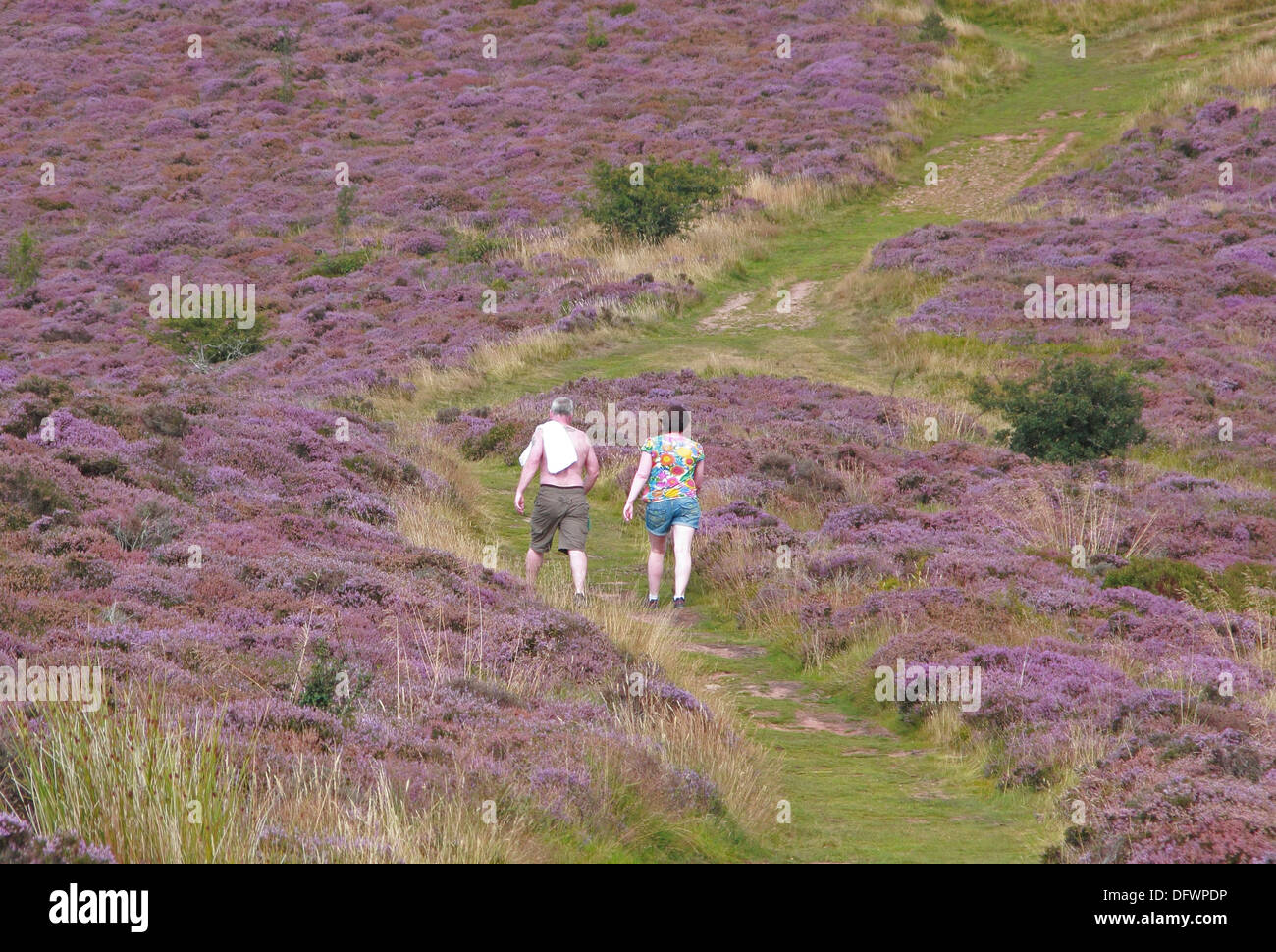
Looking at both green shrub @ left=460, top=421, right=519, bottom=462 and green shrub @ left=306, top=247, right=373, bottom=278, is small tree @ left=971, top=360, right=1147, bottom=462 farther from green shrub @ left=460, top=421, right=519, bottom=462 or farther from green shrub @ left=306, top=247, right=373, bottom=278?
green shrub @ left=306, top=247, right=373, bottom=278

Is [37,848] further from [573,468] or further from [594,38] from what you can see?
[594,38]

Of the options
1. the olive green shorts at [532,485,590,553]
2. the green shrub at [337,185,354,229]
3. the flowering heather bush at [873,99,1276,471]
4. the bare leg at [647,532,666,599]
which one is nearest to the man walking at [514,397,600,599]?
the olive green shorts at [532,485,590,553]

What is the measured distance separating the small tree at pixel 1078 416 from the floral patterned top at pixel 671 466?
7.40 meters

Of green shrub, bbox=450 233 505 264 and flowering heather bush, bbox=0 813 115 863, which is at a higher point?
green shrub, bbox=450 233 505 264

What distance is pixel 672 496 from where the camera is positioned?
35.7 ft

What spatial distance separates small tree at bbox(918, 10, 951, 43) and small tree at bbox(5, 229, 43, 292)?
2960 centimetres

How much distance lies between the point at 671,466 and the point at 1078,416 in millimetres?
8128

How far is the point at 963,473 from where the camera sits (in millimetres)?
14992

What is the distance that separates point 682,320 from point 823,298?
3.32 metres

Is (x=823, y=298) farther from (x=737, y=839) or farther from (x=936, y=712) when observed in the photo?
(x=737, y=839)

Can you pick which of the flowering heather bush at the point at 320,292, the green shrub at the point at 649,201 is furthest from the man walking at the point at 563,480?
the green shrub at the point at 649,201

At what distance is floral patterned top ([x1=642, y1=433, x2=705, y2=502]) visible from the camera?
10898 mm

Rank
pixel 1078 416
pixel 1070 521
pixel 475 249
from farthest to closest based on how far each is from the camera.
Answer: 1. pixel 475 249
2. pixel 1078 416
3. pixel 1070 521

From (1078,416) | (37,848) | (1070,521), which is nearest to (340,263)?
(1078,416)
